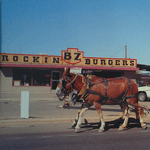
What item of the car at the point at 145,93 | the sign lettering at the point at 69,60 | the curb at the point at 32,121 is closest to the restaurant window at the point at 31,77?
the sign lettering at the point at 69,60

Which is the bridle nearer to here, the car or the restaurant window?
the car

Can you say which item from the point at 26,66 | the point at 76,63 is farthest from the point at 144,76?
the point at 26,66

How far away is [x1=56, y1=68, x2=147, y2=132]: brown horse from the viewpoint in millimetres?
Result: 6746

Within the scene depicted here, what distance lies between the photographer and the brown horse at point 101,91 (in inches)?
266

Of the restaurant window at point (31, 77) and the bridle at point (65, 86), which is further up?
the restaurant window at point (31, 77)

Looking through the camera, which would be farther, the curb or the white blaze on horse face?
the curb

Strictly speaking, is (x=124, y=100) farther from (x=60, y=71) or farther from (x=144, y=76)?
(x=144, y=76)

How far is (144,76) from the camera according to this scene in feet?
99.1

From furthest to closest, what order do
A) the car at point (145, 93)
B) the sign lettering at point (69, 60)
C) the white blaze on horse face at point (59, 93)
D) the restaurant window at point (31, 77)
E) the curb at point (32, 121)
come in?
the restaurant window at point (31, 77), the sign lettering at point (69, 60), the car at point (145, 93), the curb at point (32, 121), the white blaze on horse face at point (59, 93)

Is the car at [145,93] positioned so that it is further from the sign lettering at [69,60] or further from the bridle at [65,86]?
the bridle at [65,86]

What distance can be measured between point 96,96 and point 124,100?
1.17m

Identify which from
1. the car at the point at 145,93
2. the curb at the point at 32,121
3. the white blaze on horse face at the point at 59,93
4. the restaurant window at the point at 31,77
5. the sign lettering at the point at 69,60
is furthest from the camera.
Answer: the restaurant window at the point at 31,77

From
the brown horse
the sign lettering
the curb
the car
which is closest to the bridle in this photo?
the brown horse

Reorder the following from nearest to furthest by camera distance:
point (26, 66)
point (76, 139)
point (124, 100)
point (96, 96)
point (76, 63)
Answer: point (76, 139) → point (96, 96) → point (124, 100) → point (26, 66) → point (76, 63)
